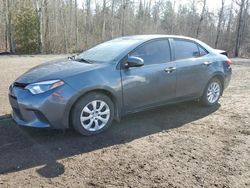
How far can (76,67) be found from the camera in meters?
4.64

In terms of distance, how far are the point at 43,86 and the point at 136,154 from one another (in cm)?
167

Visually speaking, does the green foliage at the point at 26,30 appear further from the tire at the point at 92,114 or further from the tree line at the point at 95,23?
the tire at the point at 92,114

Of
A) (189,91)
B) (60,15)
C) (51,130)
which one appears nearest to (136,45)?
(189,91)

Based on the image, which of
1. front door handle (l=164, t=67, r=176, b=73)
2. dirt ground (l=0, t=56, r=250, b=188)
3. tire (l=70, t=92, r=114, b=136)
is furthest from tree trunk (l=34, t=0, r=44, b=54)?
tire (l=70, t=92, r=114, b=136)

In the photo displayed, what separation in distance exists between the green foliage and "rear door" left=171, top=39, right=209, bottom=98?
56.5ft

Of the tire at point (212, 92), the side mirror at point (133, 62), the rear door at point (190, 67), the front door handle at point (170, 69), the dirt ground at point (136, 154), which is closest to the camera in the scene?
the dirt ground at point (136, 154)

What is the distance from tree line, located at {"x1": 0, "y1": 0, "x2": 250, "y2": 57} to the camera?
2103 cm

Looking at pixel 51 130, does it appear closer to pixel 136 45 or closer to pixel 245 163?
pixel 136 45

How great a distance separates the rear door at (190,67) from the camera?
18.3 ft

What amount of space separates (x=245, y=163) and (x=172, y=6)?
47436 millimetres

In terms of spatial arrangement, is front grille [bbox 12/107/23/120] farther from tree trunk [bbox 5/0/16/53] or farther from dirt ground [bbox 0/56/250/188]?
tree trunk [bbox 5/0/16/53]

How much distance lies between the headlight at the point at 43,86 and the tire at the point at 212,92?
3.35 meters

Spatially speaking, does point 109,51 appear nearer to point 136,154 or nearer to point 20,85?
point 20,85

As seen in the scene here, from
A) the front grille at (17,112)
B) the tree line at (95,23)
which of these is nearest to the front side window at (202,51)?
the front grille at (17,112)
